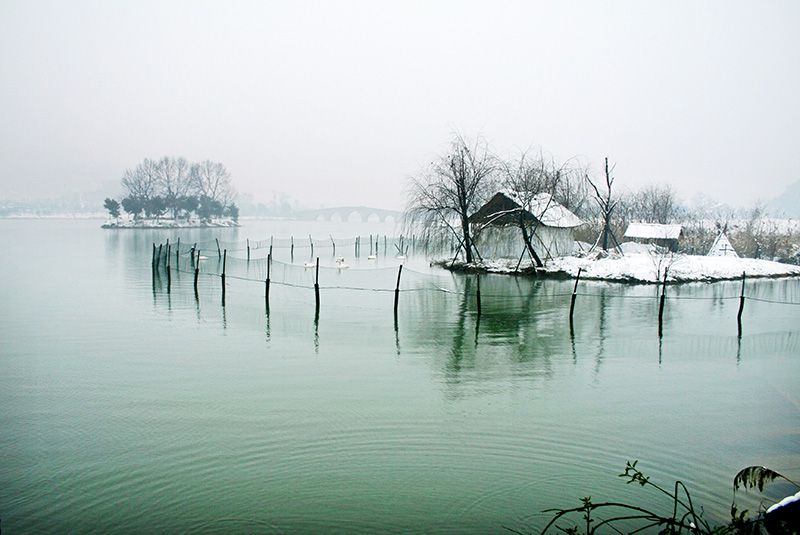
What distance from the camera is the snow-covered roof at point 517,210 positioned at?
37.3 meters

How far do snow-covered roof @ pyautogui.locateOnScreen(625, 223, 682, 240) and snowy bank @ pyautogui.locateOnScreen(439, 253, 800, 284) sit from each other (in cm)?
799

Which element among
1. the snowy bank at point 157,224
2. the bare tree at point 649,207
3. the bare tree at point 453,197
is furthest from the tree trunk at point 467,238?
the snowy bank at point 157,224

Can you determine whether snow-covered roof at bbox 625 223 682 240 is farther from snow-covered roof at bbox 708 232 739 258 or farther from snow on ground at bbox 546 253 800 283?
snow on ground at bbox 546 253 800 283

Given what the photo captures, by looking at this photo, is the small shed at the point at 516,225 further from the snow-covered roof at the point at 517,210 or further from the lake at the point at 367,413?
the lake at the point at 367,413

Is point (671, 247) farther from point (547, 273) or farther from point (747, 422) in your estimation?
point (747, 422)

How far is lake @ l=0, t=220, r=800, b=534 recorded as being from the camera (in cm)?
766

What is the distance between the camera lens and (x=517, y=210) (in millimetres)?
36156

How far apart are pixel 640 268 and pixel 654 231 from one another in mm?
15713

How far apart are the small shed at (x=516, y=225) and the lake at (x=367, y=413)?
597 inches

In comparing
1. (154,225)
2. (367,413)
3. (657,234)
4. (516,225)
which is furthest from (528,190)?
(154,225)

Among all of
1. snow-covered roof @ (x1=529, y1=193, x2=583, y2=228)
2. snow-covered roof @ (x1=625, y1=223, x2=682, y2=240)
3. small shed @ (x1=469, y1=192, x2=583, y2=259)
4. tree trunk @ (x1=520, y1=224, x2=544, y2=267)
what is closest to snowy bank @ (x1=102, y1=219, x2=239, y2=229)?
snow-covered roof @ (x1=625, y1=223, x2=682, y2=240)

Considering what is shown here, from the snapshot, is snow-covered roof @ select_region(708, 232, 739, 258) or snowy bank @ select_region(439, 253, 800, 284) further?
snow-covered roof @ select_region(708, 232, 739, 258)

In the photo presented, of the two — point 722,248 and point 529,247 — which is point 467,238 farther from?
point 722,248

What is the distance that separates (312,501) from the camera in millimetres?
7695
